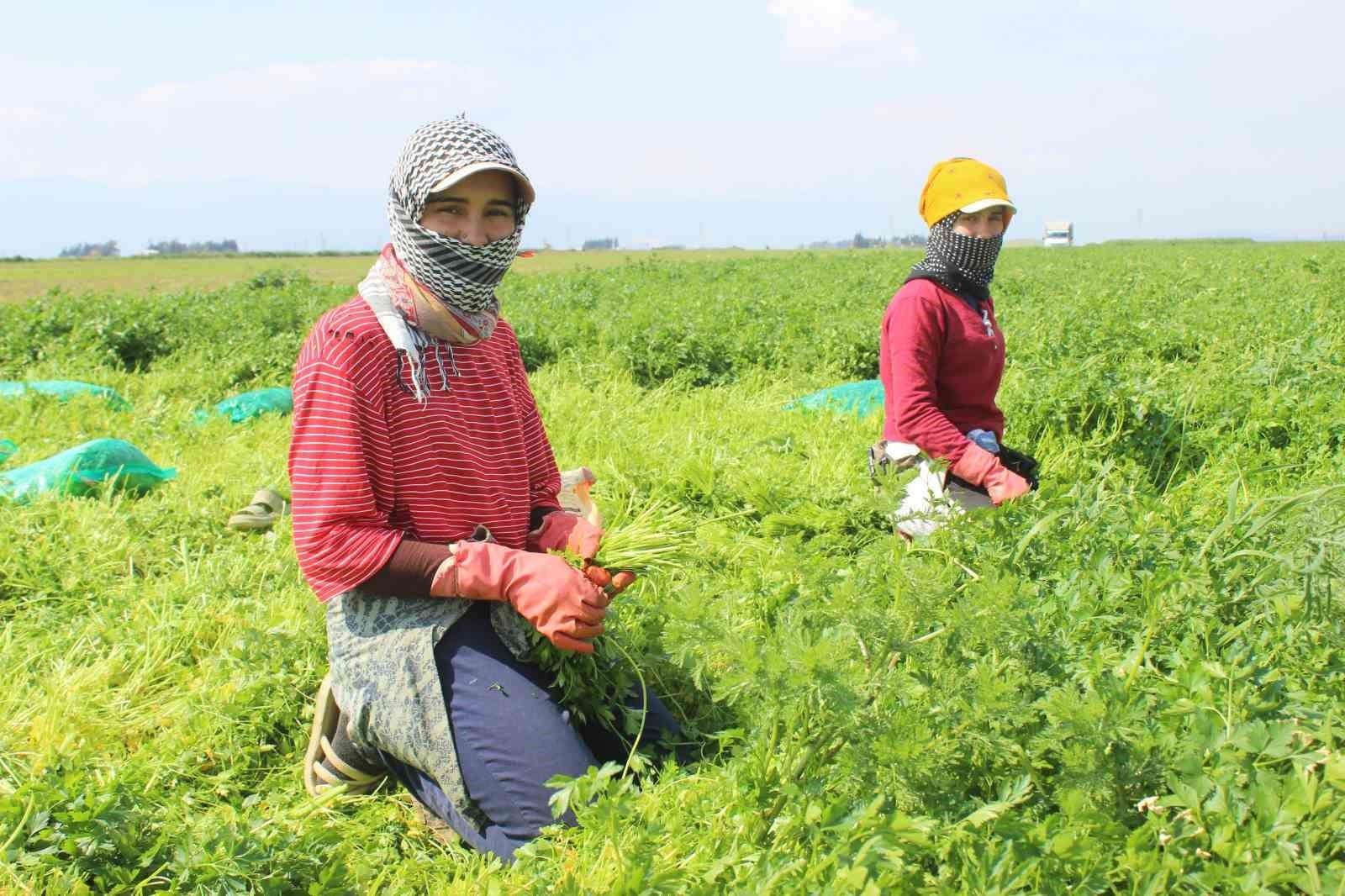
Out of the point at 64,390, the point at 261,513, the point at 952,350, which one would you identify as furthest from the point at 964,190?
the point at 64,390

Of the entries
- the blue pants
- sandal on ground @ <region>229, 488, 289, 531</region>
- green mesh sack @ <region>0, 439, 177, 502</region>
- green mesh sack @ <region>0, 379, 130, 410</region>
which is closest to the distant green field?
green mesh sack @ <region>0, 379, 130, 410</region>

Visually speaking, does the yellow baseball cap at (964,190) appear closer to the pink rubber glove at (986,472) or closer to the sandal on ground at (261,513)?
the pink rubber glove at (986,472)

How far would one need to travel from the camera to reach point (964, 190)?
11.3ft

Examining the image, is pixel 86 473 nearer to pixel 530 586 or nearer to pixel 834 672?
pixel 530 586

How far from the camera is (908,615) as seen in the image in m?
1.75

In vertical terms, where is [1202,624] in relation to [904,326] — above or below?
below

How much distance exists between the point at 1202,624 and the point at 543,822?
138cm

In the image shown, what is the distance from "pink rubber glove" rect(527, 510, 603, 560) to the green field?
0.80 ft

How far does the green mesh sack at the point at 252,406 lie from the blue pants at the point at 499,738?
4.31m

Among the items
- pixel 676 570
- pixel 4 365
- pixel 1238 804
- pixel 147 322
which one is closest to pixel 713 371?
pixel 676 570

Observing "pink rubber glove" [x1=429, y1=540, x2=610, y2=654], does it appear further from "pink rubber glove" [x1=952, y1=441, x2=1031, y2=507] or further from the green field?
"pink rubber glove" [x1=952, y1=441, x2=1031, y2=507]

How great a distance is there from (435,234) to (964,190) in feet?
6.38

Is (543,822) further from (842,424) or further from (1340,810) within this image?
(842,424)

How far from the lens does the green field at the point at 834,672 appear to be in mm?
1410
